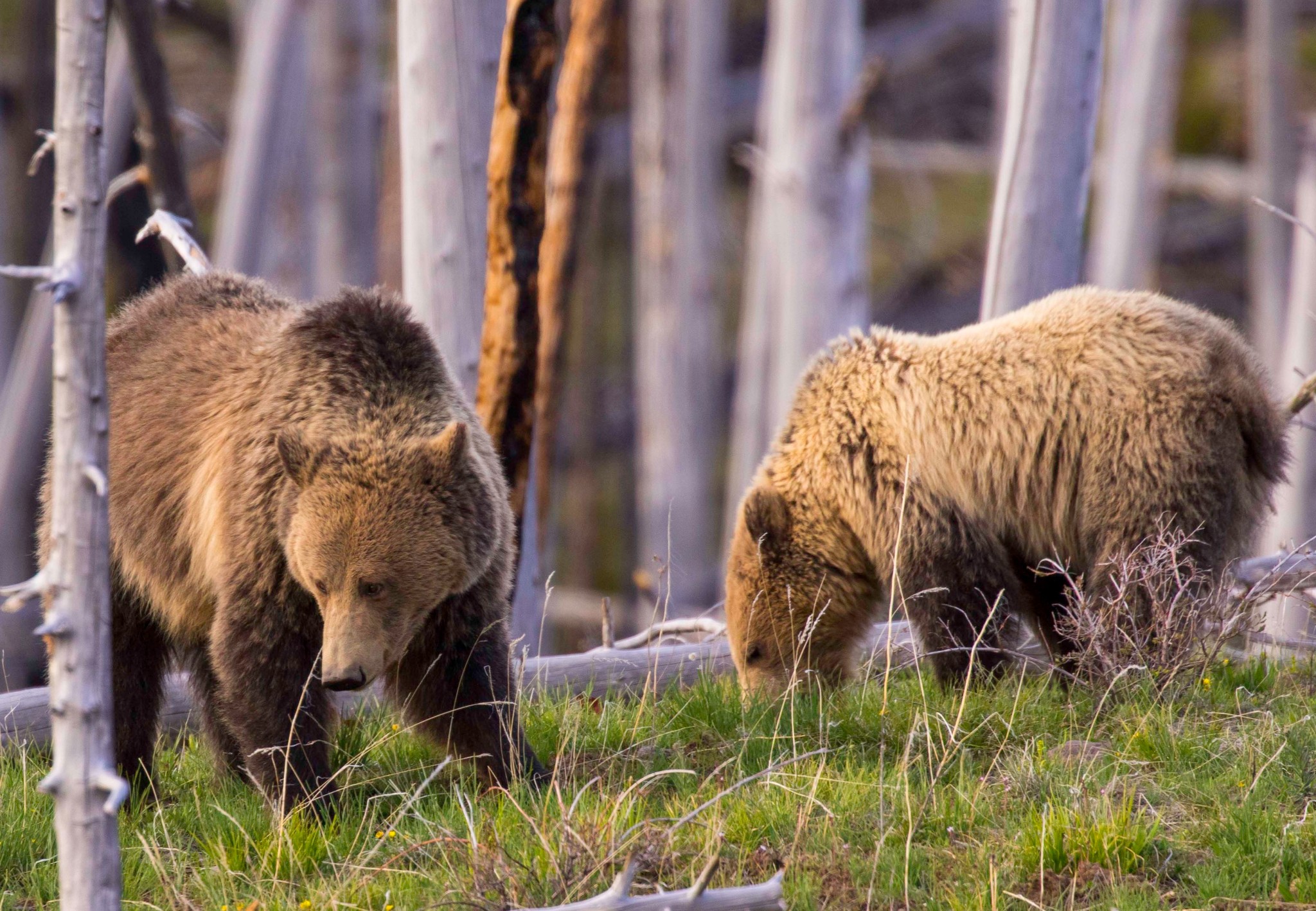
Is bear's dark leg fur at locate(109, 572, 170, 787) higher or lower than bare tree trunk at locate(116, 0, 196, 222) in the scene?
lower

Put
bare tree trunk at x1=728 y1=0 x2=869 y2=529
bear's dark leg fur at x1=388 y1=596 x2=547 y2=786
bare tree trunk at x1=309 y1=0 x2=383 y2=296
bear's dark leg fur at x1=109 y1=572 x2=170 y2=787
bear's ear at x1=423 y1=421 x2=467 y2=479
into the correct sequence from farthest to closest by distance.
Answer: bare tree trunk at x1=309 y1=0 x2=383 y2=296 → bare tree trunk at x1=728 y1=0 x2=869 y2=529 → bear's dark leg fur at x1=109 y1=572 x2=170 y2=787 → bear's dark leg fur at x1=388 y1=596 x2=547 y2=786 → bear's ear at x1=423 y1=421 x2=467 y2=479

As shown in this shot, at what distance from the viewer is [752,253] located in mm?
19453

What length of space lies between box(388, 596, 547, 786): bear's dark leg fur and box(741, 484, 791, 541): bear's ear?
176 centimetres

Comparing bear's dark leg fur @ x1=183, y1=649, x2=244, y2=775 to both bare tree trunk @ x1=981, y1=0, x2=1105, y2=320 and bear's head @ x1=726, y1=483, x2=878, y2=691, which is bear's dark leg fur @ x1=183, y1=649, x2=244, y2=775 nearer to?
bear's head @ x1=726, y1=483, x2=878, y2=691

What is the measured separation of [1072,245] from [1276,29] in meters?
11.8

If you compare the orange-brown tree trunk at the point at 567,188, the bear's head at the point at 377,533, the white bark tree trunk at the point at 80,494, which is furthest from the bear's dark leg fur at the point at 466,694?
the orange-brown tree trunk at the point at 567,188

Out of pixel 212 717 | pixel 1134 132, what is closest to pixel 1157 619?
pixel 212 717

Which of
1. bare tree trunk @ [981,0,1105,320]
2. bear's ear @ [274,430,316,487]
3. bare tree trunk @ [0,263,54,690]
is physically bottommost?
bare tree trunk @ [0,263,54,690]

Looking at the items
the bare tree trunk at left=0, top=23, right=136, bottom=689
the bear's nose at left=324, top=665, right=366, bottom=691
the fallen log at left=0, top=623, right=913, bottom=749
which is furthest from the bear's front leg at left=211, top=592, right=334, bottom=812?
the bare tree trunk at left=0, top=23, right=136, bottom=689

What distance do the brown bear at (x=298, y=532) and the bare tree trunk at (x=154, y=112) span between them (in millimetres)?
4337

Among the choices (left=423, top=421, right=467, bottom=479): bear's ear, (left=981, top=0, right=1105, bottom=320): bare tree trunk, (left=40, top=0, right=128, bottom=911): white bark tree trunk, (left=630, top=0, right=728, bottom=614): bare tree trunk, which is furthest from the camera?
(left=630, top=0, right=728, bottom=614): bare tree trunk

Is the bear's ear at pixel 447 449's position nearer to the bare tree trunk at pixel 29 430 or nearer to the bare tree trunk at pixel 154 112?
the bare tree trunk at pixel 154 112

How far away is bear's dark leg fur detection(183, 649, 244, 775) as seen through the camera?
15.5ft

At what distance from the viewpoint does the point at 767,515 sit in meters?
5.86
